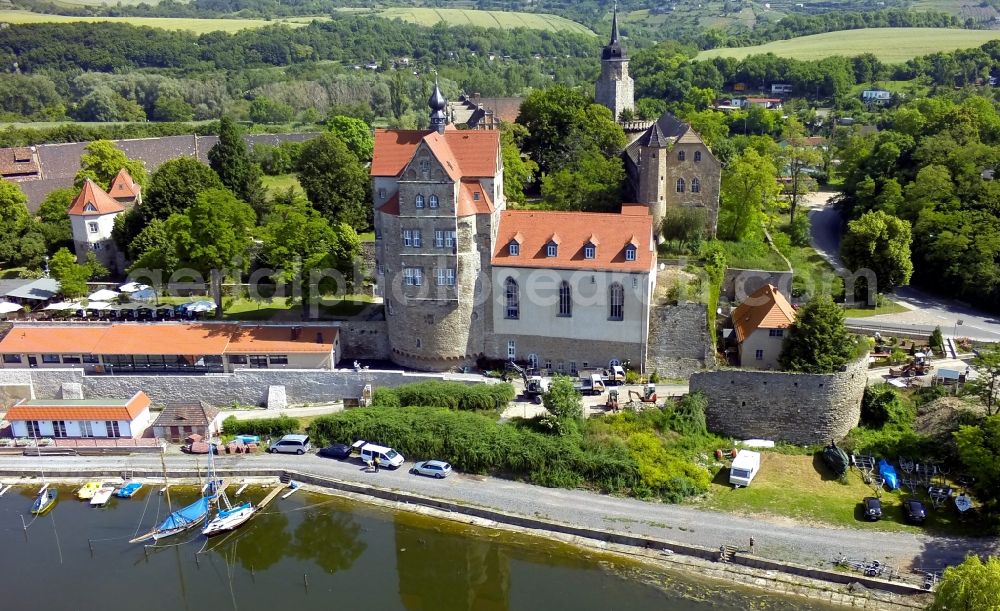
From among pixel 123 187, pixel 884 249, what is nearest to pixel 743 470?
pixel 884 249

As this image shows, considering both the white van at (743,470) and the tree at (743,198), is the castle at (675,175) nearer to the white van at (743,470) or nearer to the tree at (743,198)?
the tree at (743,198)

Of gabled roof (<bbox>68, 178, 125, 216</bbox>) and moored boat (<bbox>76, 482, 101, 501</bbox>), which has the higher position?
gabled roof (<bbox>68, 178, 125, 216</bbox>)

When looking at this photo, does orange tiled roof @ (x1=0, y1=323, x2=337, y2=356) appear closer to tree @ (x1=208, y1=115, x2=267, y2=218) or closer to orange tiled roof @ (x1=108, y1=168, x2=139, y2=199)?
orange tiled roof @ (x1=108, y1=168, x2=139, y2=199)

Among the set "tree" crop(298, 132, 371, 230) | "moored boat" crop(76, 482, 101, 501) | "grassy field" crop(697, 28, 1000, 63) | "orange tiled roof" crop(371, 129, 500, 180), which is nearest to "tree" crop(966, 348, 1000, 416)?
"orange tiled roof" crop(371, 129, 500, 180)

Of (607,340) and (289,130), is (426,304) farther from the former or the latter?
(289,130)

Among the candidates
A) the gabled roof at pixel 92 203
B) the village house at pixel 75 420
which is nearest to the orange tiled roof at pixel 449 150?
the village house at pixel 75 420

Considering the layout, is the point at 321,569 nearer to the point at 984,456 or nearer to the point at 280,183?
the point at 984,456
